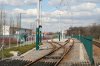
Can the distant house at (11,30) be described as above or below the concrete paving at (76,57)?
above

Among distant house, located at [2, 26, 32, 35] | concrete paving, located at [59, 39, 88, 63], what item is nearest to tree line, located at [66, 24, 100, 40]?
distant house, located at [2, 26, 32, 35]

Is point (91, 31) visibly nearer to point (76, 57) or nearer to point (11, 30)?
point (11, 30)

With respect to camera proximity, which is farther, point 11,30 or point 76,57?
point 11,30

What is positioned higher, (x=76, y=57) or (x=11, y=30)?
(x=11, y=30)

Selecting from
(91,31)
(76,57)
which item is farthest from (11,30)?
(76,57)

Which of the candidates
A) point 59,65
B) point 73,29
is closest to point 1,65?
point 59,65

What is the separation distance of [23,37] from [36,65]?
35732 millimetres

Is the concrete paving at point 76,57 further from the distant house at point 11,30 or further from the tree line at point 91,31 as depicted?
the tree line at point 91,31

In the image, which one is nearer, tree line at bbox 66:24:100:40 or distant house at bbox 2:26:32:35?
distant house at bbox 2:26:32:35

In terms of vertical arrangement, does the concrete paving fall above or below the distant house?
below

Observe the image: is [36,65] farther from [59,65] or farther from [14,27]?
[14,27]

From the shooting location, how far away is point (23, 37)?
5594 cm

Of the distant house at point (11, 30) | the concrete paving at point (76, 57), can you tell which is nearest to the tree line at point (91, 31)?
the distant house at point (11, 30)

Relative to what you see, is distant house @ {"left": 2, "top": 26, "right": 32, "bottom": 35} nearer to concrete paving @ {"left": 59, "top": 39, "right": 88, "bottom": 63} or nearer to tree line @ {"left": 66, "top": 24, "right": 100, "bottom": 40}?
concrete paving @ {"left": 59, "top": 39, "right": 88, "bottom": 63}
